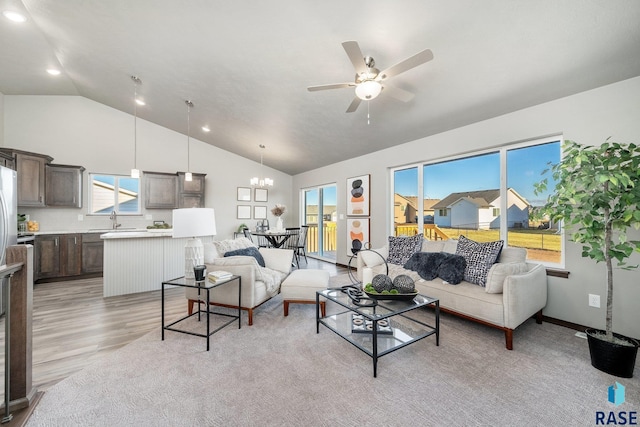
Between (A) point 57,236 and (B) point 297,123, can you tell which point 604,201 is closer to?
(B) point 297,123

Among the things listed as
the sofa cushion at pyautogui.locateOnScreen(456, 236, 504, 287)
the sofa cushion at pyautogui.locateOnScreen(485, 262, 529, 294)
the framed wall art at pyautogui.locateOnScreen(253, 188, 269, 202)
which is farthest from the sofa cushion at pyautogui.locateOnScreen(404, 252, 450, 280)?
the framed wall art at pyautogui.locateOnScreen(253, 188, 269, 202)

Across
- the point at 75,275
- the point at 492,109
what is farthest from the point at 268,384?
the point at 75,275

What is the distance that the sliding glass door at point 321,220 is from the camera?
656 centimetres

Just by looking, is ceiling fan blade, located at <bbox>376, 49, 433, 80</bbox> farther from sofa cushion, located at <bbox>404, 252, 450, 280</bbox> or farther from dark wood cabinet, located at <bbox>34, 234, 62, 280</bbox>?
dark wood cabinet, located at <bbox>34, 234, 62, 280</bbox>

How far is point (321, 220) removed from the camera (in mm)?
6953

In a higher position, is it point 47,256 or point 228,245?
point 228,245

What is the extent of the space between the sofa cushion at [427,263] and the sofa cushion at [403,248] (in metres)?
0.26

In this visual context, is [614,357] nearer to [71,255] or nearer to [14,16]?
[14,16]

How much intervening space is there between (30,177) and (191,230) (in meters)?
4.23

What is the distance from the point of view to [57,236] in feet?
14.9

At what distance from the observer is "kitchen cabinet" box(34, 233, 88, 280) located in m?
4.40

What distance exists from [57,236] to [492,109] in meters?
7.06

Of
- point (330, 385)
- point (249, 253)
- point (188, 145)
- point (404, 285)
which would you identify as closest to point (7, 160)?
point (188, 145)

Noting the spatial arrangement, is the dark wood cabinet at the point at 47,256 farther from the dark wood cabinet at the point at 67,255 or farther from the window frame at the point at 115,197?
the window frame at the point at 115,197
